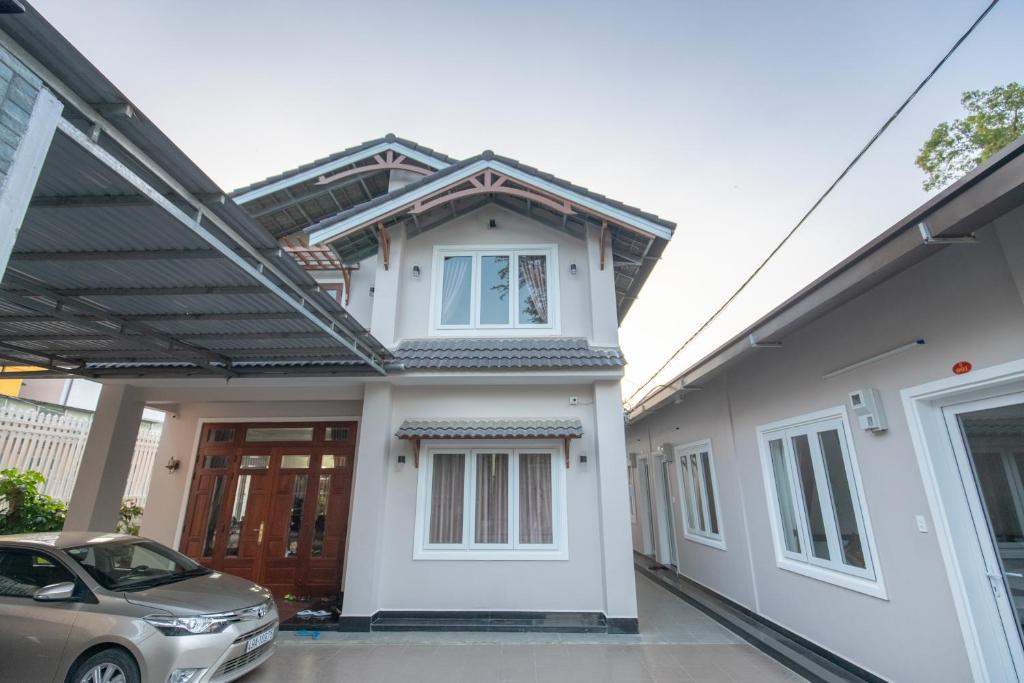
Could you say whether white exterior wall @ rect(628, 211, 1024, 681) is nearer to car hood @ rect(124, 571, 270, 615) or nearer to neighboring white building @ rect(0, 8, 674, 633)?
neighboring white building @ rect(0, 8, 674, 633)

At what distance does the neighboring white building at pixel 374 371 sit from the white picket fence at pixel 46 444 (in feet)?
9.04

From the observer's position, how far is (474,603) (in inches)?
241

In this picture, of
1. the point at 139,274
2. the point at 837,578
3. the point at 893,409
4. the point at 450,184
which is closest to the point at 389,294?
the point at 450,184

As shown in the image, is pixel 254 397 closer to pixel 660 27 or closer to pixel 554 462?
pixel 554 462

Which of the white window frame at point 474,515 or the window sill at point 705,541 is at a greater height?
the white window frame at point 474,515

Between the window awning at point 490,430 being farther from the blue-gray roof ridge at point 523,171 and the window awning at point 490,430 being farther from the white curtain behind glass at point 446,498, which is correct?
the blue-gray roof ridge at point 523,171

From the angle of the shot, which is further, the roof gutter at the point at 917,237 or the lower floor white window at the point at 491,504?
the lower floor white window at the point at 491,504

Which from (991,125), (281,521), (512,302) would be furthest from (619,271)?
(991,125)

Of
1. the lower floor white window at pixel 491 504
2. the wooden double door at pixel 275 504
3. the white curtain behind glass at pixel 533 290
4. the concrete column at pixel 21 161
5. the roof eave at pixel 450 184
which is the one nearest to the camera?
the concrete column at pixel 21 161

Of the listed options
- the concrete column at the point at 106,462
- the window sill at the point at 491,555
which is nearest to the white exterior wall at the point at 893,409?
the window sill at the point at 491,555

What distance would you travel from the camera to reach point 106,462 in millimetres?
6898

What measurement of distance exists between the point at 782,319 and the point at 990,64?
4.37 metres

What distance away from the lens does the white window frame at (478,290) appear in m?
7.34

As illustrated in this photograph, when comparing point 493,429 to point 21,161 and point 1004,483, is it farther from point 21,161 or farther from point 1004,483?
point 21,161
